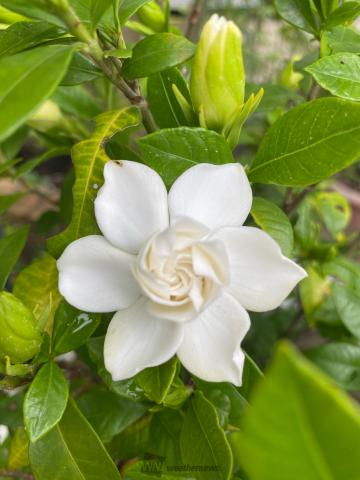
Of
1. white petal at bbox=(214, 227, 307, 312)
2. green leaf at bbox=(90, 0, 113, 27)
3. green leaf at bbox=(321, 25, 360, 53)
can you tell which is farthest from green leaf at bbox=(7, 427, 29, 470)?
green leaf at bbox=(321, 25, 360, 53)

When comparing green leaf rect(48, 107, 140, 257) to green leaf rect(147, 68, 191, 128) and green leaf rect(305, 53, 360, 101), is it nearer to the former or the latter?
green leaf rect(147, 68, 191, 128)

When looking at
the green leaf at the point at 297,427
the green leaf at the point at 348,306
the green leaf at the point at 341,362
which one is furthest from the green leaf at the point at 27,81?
the green leaf at the point at 341,362

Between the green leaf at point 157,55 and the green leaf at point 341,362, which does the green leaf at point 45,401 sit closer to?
the green leaf at point 157,55

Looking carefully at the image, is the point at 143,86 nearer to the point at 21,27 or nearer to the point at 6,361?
the point at 21,27

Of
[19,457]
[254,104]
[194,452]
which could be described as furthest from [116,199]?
[19,457]

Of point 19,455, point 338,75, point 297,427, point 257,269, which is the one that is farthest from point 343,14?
point 19,455

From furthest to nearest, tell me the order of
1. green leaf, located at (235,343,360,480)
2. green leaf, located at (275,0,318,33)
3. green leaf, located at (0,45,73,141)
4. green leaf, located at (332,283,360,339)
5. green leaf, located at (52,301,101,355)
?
1. green leaf, located at (332,283,360,339)
2. green leaf, located at (275,0,318,33)
3. green leaf, located at (52,301,101,355)
4. green leaf, located at (0,45,73,141)
5. green leaf, located at (235,343,360,480)

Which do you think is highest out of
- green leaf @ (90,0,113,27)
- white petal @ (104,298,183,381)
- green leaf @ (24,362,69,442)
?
green leaf @ (90,0,113,27)

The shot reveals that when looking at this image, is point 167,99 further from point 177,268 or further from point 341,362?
point 341,362
